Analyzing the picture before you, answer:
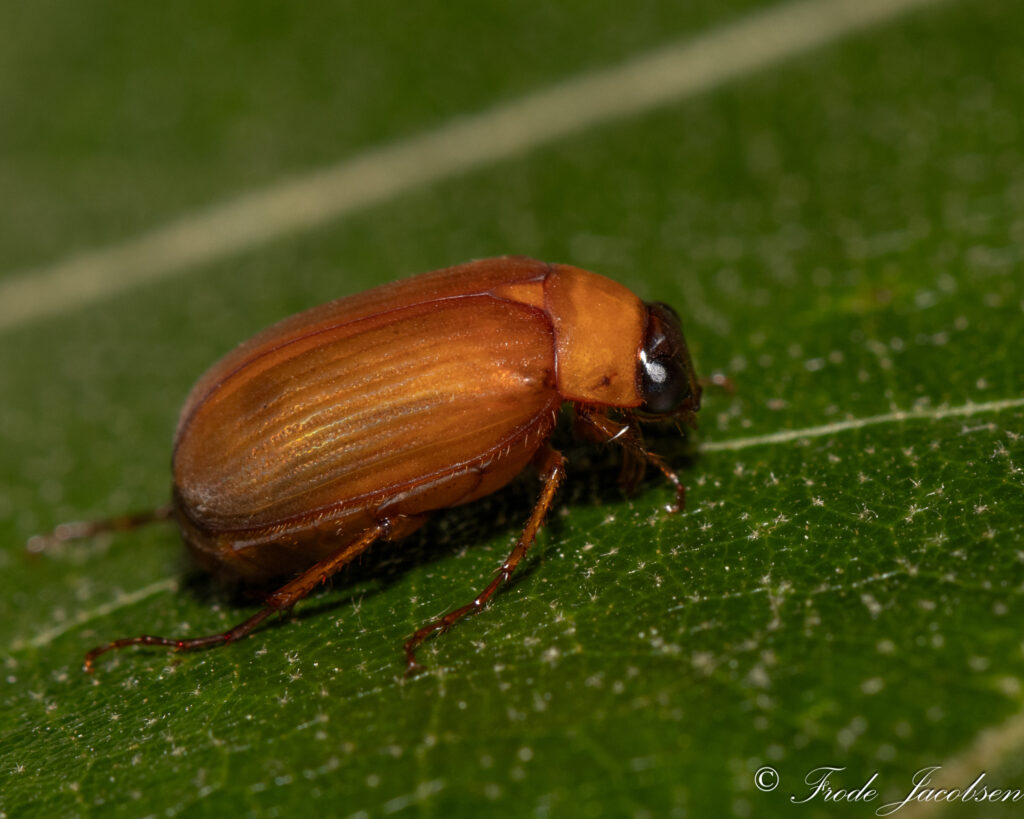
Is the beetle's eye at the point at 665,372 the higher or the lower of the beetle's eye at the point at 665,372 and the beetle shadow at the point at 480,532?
the higher

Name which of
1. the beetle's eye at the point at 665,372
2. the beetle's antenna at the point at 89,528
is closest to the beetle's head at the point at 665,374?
the beetle's eye at the point at 665,372

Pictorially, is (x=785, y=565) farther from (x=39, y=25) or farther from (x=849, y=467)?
(x=39, y=25)

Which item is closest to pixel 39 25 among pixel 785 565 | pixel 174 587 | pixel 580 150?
pixel 580 150
